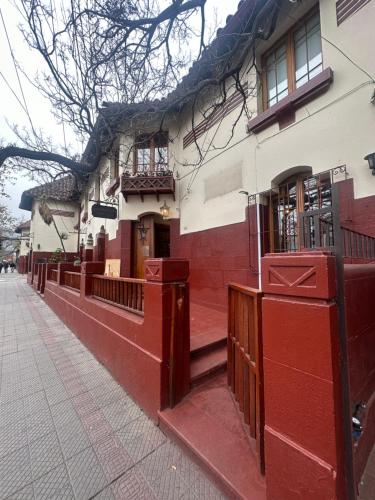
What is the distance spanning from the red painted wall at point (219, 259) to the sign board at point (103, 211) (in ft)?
7.74

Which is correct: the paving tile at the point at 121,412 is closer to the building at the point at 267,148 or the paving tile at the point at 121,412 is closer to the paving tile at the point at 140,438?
the paving tile at the point at 140,438

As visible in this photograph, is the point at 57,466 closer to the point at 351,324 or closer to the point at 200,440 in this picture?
the point at 200,440

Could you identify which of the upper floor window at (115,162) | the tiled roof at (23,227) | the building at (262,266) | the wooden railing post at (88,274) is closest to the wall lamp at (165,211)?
the building at (262,266)

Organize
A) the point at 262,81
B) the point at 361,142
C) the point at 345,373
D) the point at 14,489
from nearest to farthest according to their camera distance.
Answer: the point at 345,373, the point at 14,489, the point at 361,142, the point at 262,81

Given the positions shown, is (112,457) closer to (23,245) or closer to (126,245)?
(126,245)

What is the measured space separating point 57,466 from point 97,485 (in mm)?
401

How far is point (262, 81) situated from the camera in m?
4.75

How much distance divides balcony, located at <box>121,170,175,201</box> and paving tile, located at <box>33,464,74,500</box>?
20.3 ft

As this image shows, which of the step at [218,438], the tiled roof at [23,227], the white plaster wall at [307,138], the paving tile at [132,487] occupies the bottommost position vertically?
the paving tile at [132,487]

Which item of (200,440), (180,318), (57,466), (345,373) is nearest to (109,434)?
(57,466)

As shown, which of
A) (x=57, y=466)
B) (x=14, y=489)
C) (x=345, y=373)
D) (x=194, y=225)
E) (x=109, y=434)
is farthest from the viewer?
(x=194, y=225)

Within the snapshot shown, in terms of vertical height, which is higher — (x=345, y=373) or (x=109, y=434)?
(x=345, y=373)

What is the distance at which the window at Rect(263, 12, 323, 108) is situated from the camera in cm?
398

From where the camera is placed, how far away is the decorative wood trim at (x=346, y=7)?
11.0 feet
